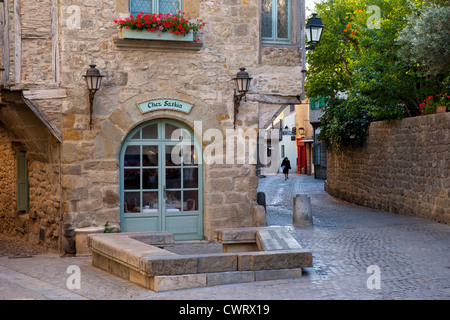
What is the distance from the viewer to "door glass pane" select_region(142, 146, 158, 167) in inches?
453

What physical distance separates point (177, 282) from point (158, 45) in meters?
5.16

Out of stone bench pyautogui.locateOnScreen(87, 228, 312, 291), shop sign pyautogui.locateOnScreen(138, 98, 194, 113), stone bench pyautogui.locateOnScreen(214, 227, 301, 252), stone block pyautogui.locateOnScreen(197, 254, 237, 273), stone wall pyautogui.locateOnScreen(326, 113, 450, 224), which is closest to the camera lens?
stone bench pyautogui.locateOnScreen(87, 228, 312, 291)

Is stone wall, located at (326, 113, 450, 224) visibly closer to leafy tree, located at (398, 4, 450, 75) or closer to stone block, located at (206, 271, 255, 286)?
leafy tree, located at (398, 4, 450, 75)

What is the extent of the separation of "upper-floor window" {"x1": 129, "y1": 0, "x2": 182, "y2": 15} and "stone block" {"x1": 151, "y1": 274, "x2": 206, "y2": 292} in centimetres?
553

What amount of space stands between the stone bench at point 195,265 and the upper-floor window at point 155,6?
4422mm

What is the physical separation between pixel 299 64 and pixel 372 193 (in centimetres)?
799

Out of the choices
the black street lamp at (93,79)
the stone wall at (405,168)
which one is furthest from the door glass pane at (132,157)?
the stone wall at (405,168)

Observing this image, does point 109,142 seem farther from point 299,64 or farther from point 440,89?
point 440,89

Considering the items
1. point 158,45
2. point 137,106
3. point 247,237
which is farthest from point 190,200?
point 158,45

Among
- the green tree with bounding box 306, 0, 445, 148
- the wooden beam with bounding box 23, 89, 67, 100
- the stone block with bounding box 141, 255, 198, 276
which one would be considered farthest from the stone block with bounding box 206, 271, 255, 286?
the green tree with bounding box 306, 0, 445, 148

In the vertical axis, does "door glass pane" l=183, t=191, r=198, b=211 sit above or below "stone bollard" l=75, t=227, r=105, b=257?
above

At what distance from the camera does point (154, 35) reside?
36.2 ft

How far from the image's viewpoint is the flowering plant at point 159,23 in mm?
10859
